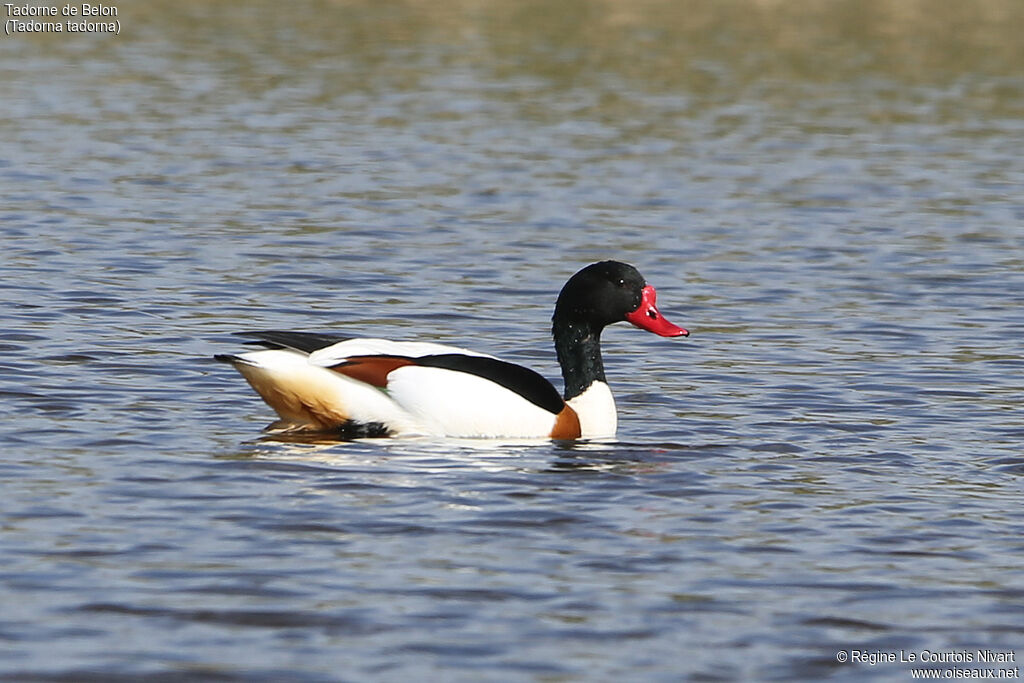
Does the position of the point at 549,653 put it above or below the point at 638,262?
below

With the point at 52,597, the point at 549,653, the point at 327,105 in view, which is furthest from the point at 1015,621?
the point at 327,105

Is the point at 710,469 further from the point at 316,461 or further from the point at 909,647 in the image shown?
the point at 909,647

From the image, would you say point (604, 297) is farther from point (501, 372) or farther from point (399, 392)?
point (399, 392)

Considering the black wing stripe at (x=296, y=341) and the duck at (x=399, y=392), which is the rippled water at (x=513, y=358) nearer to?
the duck at (x=399, y=392)

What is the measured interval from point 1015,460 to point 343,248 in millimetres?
8264

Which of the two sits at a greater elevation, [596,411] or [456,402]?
[456,402]

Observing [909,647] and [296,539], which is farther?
[296,539]

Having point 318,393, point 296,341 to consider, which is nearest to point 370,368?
point 318,393

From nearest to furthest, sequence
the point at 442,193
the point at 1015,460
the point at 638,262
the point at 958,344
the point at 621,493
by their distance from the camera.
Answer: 1. the point at 621,493
2. the point at 1015,460
3. the point at 958,344
4. the point at 638,262
5. the point at 442,193

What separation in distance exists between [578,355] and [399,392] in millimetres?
1367

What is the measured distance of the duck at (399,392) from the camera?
10.8m

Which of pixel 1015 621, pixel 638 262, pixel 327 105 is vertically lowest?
Result: pixel 1015 621

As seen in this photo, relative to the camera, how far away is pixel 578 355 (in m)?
11.8

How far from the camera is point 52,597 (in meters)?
7.82
